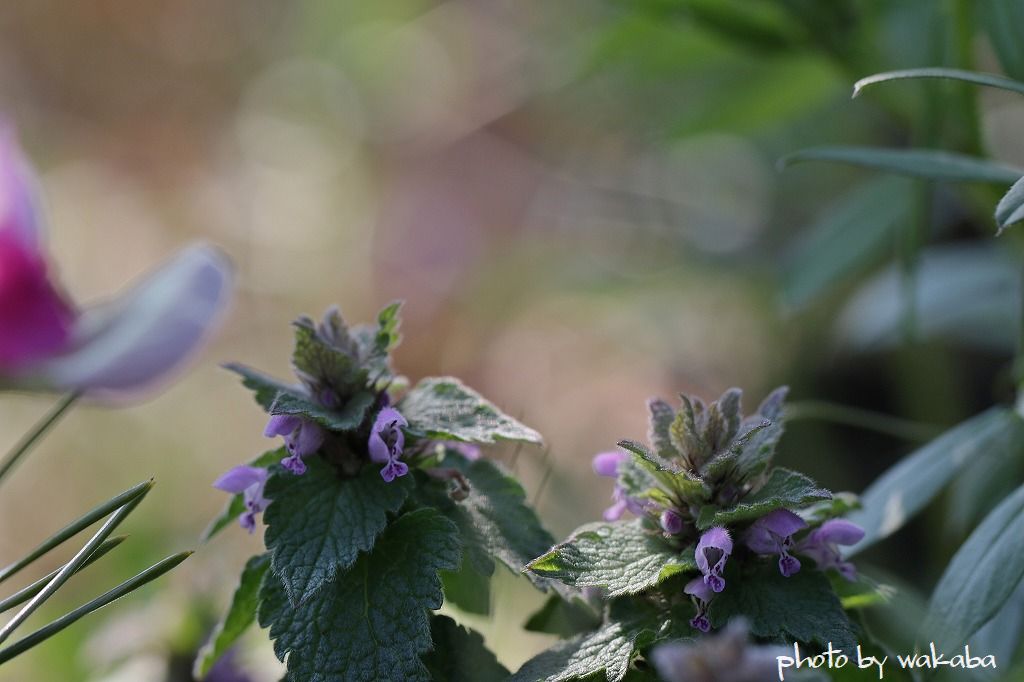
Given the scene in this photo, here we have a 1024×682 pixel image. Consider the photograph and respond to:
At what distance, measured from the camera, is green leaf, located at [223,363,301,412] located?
41 cm

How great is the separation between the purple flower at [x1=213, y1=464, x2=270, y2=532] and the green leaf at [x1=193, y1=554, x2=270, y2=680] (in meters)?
0.02

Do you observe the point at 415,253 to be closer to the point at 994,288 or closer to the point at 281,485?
the point at 994,288

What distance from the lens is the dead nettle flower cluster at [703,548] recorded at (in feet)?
1.15

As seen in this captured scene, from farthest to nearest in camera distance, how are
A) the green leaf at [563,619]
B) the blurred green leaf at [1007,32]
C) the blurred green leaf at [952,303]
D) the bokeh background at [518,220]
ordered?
1. the blurred green leaf at [952,303]
2. the bokeh background at [518,220]
3. the blurred green leaf at [1007,32]
4. the green leaf at [563,619]

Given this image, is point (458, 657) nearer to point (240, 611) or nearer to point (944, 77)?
point (240, 611)

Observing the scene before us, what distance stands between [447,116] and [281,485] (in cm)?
181

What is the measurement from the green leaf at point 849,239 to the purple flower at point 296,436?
1.80 feet

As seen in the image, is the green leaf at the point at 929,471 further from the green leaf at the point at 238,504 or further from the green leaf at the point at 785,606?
the green leaf at the point at 238,504

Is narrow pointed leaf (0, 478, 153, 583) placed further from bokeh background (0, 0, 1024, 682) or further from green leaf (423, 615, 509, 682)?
bokeh background (0, 0, 1024, 682)

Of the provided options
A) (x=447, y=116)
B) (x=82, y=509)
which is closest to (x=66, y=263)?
(x=82, y=509)

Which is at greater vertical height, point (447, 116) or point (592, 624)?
point (447, 116)

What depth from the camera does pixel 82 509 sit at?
1.44 meters

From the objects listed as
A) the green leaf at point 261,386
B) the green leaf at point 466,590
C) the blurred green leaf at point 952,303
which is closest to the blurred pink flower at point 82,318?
the green leaf at point 261,386

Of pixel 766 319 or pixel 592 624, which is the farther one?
pixel 766 319
